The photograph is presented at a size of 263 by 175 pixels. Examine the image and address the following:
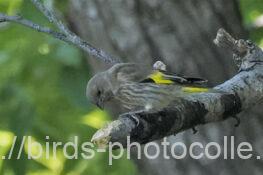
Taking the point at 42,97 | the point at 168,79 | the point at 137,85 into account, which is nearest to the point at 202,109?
the point at 168,79

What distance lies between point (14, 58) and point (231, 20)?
4.38ft

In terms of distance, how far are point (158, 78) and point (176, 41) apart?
980 mm

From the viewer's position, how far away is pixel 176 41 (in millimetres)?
4926

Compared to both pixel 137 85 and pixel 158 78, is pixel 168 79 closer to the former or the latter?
pixel 158 78

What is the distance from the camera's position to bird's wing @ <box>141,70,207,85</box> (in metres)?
3.85

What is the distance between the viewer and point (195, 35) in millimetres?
4969

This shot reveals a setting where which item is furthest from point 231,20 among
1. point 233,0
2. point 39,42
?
Result: point 39,42

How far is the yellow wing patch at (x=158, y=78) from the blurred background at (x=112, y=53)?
2.77 feet

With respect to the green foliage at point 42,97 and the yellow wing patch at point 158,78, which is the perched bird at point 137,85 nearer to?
the yellow wing patch at point 158,78

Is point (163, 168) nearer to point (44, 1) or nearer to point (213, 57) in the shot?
point (213, 57)

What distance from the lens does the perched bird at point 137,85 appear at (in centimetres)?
387

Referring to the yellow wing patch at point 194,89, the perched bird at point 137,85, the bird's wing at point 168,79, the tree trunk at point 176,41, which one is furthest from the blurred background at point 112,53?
the yellow wing patch at point 194,89

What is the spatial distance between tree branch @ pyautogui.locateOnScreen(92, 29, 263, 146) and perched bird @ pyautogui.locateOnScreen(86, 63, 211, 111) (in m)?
0.25

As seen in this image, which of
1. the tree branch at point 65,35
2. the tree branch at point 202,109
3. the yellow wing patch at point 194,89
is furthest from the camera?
the tree branch at point 65,35
